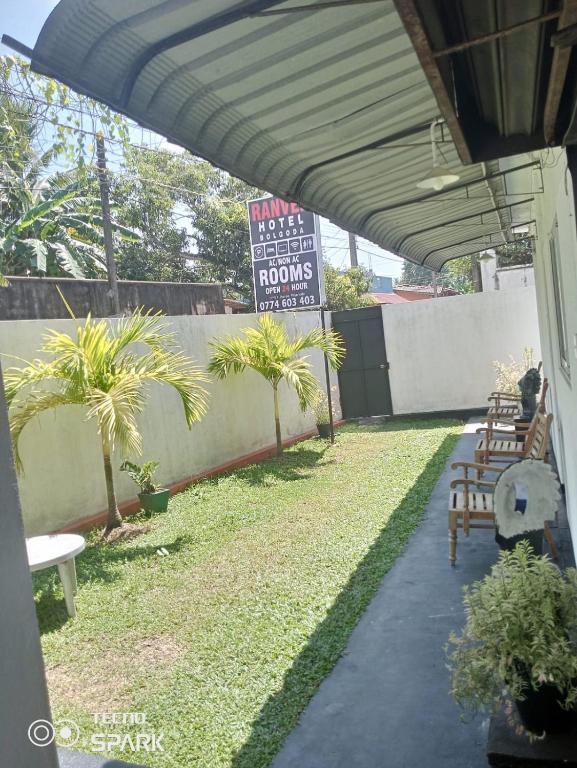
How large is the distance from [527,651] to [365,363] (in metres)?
10.3

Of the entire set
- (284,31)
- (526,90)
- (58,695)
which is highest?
(284,31)

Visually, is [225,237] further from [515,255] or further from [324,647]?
[324,647]

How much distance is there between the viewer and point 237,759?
2648mm

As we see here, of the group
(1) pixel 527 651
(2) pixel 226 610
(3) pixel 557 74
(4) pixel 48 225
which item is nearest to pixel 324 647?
(2) pixel 226 610

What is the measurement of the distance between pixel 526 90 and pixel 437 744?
2534mm

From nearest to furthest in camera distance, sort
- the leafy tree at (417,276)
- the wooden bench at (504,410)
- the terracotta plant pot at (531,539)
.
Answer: the terracotta plant pot at (531,539)
the wooden bench at (504,410)
the leafy tree at (417,276)

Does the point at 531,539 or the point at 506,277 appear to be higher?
the point at 506,277

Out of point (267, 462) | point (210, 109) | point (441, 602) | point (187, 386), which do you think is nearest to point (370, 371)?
point (267, 462)

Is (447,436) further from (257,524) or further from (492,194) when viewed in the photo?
(492,194)

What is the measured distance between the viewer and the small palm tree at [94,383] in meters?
5.44

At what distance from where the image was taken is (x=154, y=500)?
666 centimetres

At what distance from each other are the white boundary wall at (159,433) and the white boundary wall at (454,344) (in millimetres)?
2040

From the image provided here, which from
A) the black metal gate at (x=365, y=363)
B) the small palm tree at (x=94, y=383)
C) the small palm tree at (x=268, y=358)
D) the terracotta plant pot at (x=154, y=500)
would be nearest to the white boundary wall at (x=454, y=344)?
the black metal gate at (x=365, y=363)

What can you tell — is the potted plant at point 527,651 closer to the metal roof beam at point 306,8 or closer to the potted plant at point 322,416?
the metal roof beam at point 306,8
